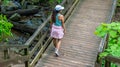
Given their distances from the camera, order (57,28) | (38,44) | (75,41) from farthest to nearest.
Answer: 1. (75,41)
2. (57,28)
3. (38,44)

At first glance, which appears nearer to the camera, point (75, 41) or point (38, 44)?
point (38, 44)

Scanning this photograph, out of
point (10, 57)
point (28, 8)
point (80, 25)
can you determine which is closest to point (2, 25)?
point (10, 57)

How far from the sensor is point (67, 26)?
10.9 m

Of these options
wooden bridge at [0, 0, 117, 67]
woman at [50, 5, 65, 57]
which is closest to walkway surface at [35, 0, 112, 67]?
wooden bridge at [0, 0, 117, 67]

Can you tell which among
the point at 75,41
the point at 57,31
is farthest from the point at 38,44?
the point at 75,41

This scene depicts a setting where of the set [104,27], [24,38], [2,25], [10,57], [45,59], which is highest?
[104,27]

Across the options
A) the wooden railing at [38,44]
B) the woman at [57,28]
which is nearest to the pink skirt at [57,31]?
the woman at [57,28]

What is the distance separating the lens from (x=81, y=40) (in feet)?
32.3

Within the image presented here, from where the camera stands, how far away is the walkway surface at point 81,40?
8602 mm

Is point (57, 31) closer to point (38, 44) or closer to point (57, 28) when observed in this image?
point (57, 28)

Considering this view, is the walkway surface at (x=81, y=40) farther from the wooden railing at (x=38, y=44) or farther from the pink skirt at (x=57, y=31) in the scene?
the pink skirt at (x=57, y=31)

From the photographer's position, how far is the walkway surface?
860cm

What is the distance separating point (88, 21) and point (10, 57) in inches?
195

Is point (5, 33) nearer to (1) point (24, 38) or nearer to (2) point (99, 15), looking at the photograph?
(2) point (99, 15)
